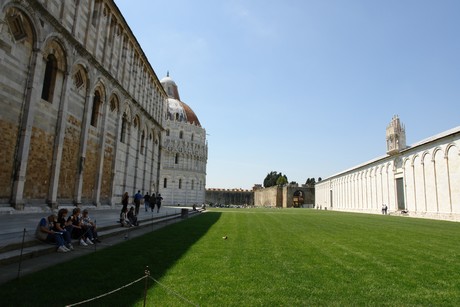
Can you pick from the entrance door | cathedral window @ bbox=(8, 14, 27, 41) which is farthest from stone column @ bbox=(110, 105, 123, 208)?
the entrance door

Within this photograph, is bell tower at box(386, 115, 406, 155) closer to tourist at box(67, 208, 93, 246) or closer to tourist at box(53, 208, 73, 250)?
tourist at box(67, 208, 93, 246)

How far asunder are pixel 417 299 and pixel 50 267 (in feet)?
21.3

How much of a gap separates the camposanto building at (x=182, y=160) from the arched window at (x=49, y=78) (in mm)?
52441

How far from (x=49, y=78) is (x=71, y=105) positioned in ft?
7.17

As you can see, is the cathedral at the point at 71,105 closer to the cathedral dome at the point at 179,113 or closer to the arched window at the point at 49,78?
the arched window at the point at 49,78

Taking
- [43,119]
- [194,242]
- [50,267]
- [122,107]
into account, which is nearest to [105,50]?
[122,107]

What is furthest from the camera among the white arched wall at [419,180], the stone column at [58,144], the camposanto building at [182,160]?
the camposanto building at [182,160]

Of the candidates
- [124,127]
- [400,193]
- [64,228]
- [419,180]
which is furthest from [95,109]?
[400,193]

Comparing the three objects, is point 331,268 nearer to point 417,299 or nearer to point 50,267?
point 417,299

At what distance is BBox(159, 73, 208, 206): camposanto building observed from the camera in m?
70.0

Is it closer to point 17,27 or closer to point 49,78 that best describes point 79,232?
Result: point 17,27

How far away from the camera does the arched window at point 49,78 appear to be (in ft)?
49.9

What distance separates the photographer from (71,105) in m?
17.4

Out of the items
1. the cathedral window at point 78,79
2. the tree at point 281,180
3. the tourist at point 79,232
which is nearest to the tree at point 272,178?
the tree at point 281,180
